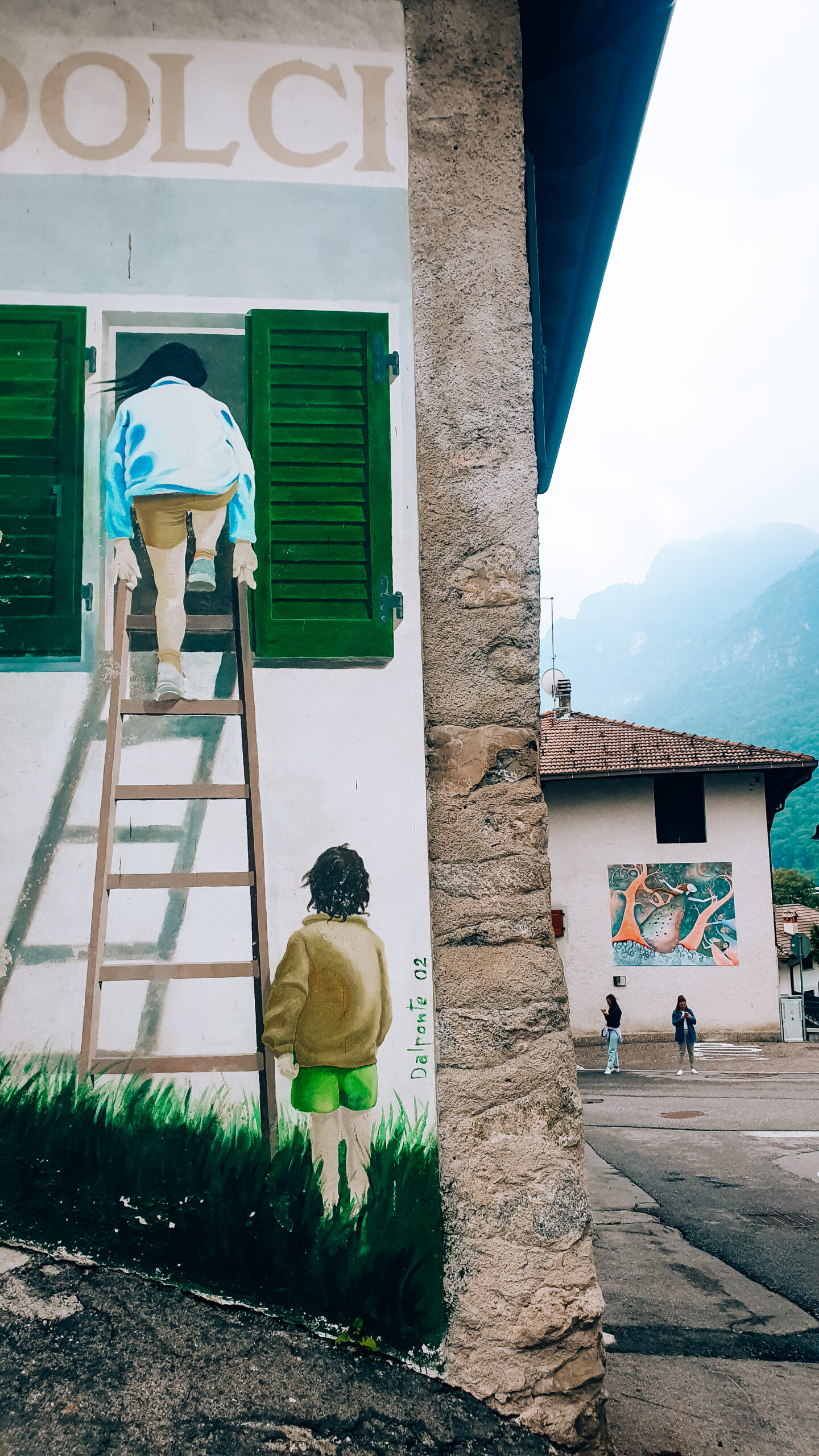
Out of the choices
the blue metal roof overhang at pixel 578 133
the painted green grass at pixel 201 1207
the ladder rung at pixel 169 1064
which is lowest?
the painted green grass at pixel 201 1207

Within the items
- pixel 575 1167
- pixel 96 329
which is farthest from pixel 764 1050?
pixel 96 329

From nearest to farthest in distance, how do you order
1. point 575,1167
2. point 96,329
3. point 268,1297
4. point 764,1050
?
1. point 268,1297
2. point 575,1167
3. point 96,329
4. point 764,1050

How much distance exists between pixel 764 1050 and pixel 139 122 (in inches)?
738

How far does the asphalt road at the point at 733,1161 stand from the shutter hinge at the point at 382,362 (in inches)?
164

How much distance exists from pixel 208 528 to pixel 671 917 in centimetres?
1833

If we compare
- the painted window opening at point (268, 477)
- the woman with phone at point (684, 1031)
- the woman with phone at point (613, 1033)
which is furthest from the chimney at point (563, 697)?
the painted window opening at point (268, 477)

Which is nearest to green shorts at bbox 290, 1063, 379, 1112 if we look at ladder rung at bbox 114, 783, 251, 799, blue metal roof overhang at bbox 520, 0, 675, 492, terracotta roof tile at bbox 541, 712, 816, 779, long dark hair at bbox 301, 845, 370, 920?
long dark hair at bbox 301, 845, 370, 920

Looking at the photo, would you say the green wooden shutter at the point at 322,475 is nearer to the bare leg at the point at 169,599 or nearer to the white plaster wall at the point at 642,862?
the bare leg at the point at 169,599

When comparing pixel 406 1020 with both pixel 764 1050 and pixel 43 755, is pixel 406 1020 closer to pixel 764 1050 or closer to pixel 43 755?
pixel 43 755

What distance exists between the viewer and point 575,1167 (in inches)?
123

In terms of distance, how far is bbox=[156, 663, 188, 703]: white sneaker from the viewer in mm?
3195

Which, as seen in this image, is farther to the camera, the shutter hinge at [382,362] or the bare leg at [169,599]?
the shutter hinge at [382,362]

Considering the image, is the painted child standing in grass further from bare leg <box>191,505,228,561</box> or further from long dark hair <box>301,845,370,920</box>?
bare leg <box>191,505,228,561</box>

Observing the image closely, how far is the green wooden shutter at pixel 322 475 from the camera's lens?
3.37 metres
